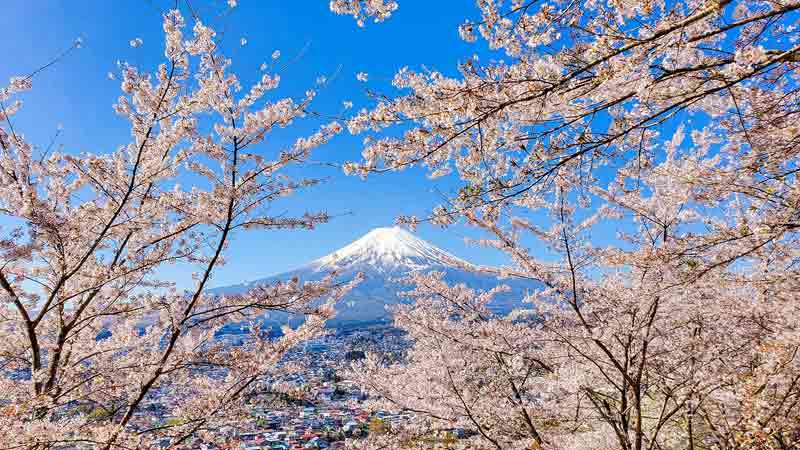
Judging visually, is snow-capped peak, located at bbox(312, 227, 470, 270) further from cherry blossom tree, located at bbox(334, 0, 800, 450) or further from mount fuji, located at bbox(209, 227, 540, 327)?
cherry blossom tree, located at bbox(334, 0, 800, 450)

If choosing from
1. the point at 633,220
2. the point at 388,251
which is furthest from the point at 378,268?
the point at 633,220

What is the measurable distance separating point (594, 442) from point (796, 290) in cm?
443

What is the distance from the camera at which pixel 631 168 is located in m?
3.07

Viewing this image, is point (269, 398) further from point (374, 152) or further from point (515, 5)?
point (515, 5)

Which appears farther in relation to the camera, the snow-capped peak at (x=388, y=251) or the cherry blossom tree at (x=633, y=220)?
the snow-capped peak at (x=388, y=251)

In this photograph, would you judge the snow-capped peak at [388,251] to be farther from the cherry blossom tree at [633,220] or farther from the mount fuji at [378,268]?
the cherry blossom tree at [633,220]

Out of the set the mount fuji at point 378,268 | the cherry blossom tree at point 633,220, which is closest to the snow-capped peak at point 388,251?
the mount fuji at point 378,268

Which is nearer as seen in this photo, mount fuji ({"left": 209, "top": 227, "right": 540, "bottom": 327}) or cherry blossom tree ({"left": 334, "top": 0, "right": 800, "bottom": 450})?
cherry blossom tree ({"left": 334, "top": 0, "right": 800, "bottom": 450})

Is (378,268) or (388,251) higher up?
(388,251)

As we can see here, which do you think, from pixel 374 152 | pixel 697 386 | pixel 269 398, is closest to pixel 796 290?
pixel 697 386

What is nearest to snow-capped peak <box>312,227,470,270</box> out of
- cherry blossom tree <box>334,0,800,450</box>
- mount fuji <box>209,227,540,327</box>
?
mount fuji <box>209,227,540,327</box>

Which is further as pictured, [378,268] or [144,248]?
[378,268]

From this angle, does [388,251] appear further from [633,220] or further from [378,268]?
[633,220]

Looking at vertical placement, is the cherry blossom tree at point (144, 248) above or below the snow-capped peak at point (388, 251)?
below
